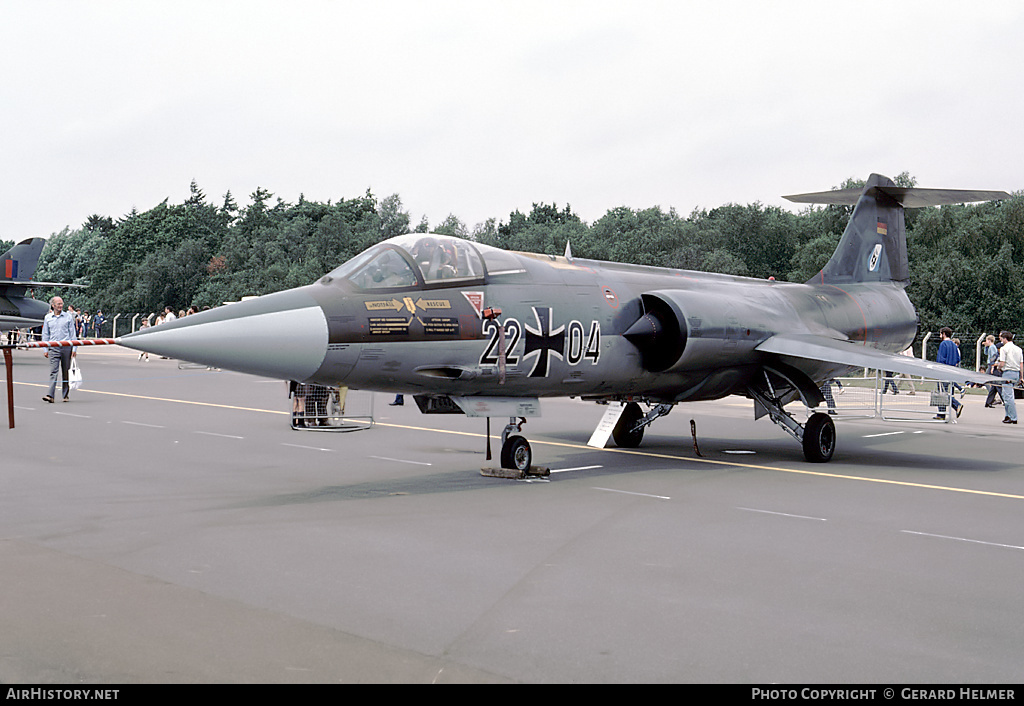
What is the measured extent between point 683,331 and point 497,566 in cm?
552

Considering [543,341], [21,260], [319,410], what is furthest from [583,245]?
[543,341]

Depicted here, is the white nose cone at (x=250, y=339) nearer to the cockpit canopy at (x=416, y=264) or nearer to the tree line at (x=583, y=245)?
the cockpit canopy at (x=416, y=264)

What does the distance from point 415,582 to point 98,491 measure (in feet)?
15.2

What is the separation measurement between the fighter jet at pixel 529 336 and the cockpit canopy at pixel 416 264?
1cm

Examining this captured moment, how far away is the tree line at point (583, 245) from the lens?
49.6m

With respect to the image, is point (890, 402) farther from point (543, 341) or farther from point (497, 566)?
point (497, 566)

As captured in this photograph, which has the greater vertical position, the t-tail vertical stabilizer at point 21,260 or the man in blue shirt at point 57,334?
the t-tail vertical stabilizer at point 21,260

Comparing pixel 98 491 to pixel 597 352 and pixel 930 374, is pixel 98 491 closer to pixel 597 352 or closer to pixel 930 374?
pixel 597 352

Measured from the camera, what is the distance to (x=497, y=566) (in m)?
6.09

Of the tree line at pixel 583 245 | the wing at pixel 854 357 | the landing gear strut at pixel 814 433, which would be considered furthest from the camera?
the tree line at pixel 583 245

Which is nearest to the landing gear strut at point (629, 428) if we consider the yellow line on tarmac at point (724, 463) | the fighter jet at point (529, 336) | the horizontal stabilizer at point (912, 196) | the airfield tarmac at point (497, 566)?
the fighter jet at point (529, 336)

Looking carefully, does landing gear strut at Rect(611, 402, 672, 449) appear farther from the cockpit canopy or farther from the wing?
the cockpit canopy

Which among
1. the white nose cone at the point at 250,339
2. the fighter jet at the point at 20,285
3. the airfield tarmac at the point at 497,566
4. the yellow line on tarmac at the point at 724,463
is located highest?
the fighter jet at the point at 20,285

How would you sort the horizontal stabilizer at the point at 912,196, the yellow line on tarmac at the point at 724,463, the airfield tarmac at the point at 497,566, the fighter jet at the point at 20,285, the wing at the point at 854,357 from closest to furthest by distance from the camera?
the airfield tarmac at the point at 497,566 → the yellow line on tarmac at the point at 724,463 → the wing at the point at 854,357 → the horizontal stabilizer at the point at 912,196 → the fighter jet at the point at 20,285
